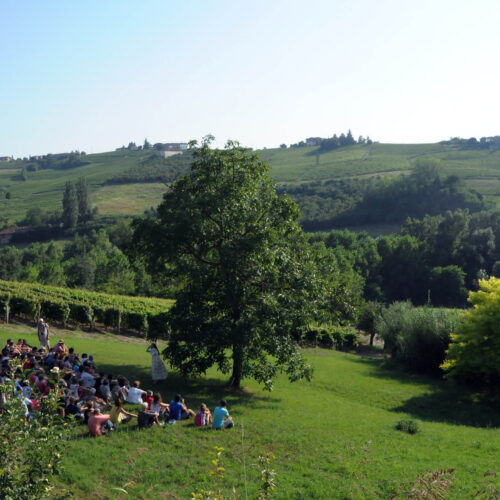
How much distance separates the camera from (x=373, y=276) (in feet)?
336

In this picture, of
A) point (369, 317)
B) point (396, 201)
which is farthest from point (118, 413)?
point (396, 201)

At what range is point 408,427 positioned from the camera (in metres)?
21.3

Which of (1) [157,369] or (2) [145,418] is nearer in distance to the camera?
(2) [145,418]

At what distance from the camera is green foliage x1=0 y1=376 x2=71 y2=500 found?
670 centimetres

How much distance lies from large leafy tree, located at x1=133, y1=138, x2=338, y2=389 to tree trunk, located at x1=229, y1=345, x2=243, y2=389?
7 cm

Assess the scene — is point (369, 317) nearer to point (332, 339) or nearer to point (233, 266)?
point (332, 339)

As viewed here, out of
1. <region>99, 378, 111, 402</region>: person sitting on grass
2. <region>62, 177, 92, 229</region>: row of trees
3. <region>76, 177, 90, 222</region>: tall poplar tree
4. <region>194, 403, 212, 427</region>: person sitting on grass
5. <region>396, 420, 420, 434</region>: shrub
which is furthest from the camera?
<region>76, 177, 90, 222</region>: tall poplar tree

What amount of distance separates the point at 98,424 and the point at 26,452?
1034 centimetres

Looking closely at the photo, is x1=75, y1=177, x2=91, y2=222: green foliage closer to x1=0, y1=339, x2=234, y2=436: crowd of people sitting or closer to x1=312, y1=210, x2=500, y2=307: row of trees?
x1=312, y1=210, x2=500, y2=307: row of trees

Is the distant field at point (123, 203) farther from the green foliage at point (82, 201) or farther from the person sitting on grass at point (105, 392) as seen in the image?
the person sitting on grass at point (105, 392)

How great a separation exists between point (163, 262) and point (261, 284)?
5.10m

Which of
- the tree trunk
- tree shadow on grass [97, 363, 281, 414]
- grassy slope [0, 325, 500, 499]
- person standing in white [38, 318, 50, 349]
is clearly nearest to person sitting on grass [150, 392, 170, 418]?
grassy slope [0, 325, 500, 499]

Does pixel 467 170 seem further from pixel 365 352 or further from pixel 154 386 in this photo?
pixel 154 386

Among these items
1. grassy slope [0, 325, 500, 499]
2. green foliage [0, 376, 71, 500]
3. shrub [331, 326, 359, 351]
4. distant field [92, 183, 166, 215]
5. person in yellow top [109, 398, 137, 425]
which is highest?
distant field [92, 183, 166, 215]
